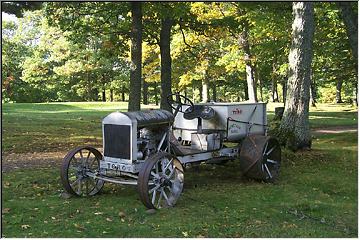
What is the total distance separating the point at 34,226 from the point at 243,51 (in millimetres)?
24552

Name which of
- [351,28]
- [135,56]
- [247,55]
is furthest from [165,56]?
[247,55]

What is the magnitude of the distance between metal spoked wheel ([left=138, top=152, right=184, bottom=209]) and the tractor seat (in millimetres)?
1854

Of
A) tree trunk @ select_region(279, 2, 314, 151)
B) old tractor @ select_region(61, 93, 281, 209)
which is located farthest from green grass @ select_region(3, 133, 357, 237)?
tree trunk @ select_region(279, 2, 314, 151)

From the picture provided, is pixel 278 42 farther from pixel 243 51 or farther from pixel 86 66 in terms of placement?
pixel 86 66

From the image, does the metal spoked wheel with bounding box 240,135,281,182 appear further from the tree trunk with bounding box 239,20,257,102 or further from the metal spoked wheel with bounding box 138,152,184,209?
the tree trunk with bounding box 239,20,257,102

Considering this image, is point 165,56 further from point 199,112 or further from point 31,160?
point 199,112

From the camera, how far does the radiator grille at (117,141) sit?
719 cm

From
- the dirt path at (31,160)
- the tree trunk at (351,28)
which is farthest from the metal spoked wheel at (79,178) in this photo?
the tree trunk at (351,28)

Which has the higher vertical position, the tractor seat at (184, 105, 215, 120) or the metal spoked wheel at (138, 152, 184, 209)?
the tractor seat at (184, 105, 215, 120)

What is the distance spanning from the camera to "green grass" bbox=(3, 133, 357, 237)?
5.82 m

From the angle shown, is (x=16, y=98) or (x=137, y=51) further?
(x=16, y=98)

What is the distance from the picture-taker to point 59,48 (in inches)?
1698

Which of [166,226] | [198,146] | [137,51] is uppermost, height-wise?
[137,51]

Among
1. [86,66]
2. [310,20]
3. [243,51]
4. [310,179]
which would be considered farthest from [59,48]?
[310,179]
